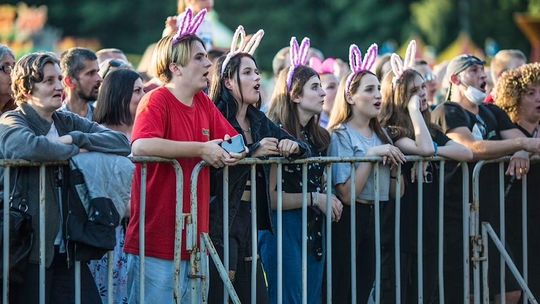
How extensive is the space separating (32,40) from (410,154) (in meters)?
29.8

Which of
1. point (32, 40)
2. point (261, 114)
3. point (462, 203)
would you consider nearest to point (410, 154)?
point (462, 203)

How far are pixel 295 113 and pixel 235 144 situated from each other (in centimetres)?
133

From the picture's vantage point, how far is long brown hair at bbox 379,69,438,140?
28.0 ft

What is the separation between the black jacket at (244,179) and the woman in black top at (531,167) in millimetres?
2252

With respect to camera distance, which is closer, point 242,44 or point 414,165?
point 242,44

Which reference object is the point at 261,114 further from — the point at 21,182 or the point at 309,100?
the point at 21,182

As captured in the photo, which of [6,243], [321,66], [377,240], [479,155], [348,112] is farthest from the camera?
[321,66]

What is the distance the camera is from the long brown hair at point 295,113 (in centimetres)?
815

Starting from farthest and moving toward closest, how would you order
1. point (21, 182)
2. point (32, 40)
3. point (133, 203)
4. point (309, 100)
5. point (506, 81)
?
point (32, 40) < point (506, 81) < point (309, 100) < point (133, 203) < point (21, 182)

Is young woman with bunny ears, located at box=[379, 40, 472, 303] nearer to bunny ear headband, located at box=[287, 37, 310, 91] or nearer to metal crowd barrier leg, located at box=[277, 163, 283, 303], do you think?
bunny ear headband, located at box=[287, 37, 310, 91]

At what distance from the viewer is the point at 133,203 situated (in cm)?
692

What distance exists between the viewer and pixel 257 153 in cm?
727

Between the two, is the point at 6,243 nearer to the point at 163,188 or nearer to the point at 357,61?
the point at 163,188

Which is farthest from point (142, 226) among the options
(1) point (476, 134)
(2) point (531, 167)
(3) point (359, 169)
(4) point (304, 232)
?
(2) point (531, 167)
